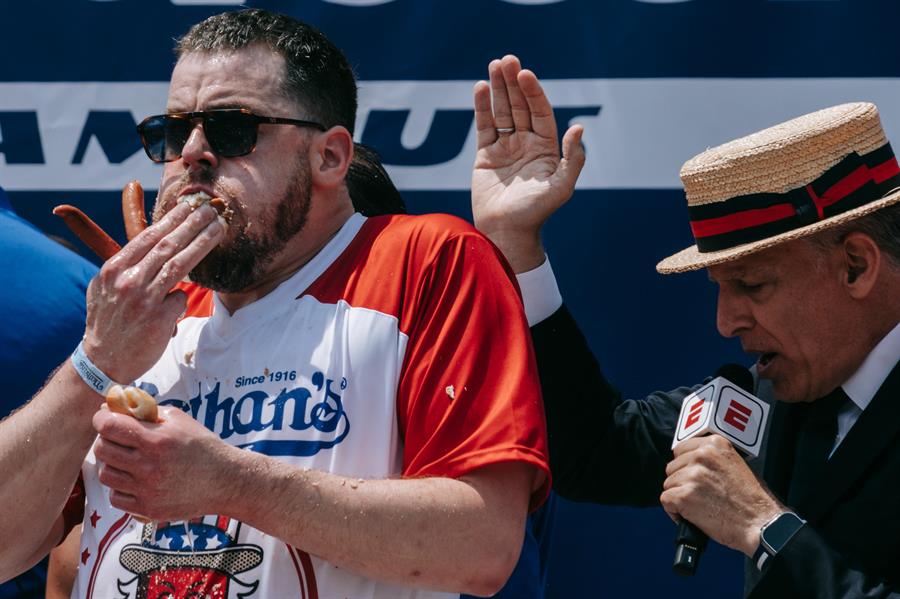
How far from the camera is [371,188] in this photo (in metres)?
2.88

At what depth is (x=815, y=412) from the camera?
2.25 m

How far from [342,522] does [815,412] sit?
2.89 feet

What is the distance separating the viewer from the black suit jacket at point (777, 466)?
198 cm

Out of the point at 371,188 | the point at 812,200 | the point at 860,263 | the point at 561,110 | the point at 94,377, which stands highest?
the point at 561,110

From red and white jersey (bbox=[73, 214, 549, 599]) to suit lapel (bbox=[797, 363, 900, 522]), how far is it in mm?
462

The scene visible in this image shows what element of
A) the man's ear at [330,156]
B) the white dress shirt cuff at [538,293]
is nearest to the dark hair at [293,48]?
the man's ear at [330,156]

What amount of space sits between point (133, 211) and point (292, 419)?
2.22ft

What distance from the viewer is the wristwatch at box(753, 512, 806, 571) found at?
6.57ft

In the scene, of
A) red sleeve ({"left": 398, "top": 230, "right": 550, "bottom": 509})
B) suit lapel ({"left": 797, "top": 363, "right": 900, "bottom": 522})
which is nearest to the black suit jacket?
suit lapel ({"left": 797, "top": 363, "right": 900, "bottom": 522})

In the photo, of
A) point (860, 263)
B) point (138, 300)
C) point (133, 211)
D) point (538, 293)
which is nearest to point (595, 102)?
point (538, 293)

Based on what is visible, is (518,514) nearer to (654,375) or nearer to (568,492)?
(568,492)

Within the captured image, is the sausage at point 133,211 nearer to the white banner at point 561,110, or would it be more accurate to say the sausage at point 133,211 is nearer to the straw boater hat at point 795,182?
the white banner at point 561,110

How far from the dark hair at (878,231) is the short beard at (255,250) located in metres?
0.86

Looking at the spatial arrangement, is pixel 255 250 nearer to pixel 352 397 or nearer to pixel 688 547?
pixel 352 397
